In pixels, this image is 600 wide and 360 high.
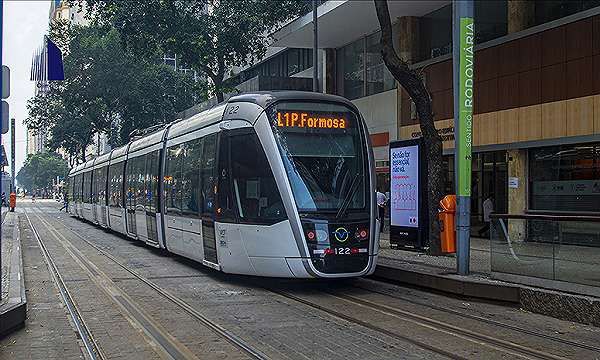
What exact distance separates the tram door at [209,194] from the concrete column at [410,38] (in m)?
14.3

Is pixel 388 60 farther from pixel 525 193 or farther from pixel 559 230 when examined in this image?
pixel 525 193

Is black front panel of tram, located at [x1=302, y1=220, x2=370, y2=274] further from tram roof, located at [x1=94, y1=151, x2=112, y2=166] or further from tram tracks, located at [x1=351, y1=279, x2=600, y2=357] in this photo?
tram roof, located at [x1=94, y1=151, x2=112, y2=166]

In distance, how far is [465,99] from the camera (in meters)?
13.4

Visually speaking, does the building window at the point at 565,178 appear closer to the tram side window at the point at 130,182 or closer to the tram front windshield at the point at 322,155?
the tram front windshield at the point at 322,155

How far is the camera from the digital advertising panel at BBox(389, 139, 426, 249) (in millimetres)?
17625

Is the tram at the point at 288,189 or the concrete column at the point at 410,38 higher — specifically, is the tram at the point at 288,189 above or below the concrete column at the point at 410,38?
below

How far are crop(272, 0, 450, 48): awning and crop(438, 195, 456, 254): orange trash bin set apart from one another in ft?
37.7

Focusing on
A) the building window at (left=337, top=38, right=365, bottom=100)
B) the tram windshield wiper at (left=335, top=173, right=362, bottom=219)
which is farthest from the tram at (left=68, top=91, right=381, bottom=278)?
the building window at (left=337, top=38, right=365, bottom=100)

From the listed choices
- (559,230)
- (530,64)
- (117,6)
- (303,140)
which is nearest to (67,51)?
(117,6)

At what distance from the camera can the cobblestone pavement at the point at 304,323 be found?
8.29 m

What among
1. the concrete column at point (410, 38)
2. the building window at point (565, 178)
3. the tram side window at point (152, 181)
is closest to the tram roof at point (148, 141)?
the tram side window at point (152, 181)

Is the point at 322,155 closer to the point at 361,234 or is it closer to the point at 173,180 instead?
the point at 361,234

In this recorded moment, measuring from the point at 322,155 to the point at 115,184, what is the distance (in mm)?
15596

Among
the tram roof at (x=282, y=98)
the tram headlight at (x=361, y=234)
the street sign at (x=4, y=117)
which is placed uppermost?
the tram roof at (x=282, y=98)
